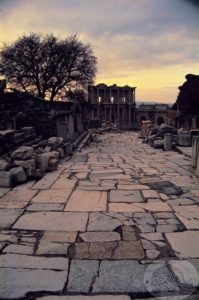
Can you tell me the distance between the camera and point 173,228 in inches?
201

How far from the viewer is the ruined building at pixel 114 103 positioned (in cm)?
5788

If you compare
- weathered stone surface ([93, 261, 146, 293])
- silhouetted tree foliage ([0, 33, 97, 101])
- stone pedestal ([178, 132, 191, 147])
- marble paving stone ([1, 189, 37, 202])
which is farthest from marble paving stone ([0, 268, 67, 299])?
silhouetted tree foliage ([0, 33, 97, 101])

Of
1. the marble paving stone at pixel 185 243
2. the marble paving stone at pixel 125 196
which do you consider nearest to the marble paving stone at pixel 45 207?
the marble paving stone at pixel 125 196

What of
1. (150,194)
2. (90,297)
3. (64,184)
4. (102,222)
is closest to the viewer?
(90,297)

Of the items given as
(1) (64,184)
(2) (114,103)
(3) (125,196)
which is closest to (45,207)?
(3) (125,196)

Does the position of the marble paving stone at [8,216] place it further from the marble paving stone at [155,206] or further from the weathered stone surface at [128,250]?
the marble paving stone at [155,206]

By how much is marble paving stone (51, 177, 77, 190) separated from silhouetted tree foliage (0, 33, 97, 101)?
2732 centimetres

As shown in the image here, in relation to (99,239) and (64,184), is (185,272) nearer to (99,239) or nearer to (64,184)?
(99,239)

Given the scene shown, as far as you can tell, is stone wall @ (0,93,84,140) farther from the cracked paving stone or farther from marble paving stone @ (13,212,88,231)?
the cracked paving stone

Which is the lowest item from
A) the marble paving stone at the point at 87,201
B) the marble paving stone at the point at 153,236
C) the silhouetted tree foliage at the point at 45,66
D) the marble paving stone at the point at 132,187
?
the marble paving stone at the point at 153,236

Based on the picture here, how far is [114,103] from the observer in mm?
59938

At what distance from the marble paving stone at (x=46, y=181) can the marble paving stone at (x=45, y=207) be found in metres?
1.36

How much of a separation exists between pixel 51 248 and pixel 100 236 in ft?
2.33

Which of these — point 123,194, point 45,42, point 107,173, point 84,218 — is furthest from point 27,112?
point 45,42
